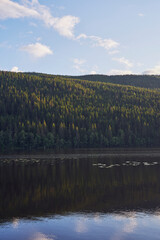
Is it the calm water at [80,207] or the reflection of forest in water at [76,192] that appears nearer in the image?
the calm water at [80,207]

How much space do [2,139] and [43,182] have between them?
426 ft

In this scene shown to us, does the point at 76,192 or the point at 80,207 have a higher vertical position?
the point at 76,192

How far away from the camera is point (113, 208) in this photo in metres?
39.0

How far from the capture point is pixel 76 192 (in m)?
48.5

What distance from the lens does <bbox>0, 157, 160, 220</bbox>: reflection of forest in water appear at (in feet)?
130

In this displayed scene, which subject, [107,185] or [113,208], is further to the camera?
[107,185]

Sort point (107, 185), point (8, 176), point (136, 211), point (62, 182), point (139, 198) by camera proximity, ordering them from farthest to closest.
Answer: point (8, 176), point (62, 182), point (107, 185), point (139, 198), point (136, 211)

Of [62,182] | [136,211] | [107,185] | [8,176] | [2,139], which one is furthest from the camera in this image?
[2,139]

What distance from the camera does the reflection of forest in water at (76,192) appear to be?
1555 inches

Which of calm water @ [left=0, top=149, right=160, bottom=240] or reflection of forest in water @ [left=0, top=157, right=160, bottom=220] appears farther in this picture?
reflection of forest in water @ [left=0, top=157, right=160, bottom=220]

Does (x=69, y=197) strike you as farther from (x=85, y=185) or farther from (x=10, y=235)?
(x=10, y=235)

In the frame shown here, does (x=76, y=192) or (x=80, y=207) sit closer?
(x=80, y=207)

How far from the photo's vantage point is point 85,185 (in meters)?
54.5

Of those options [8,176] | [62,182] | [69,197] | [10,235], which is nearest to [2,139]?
[8,176]
